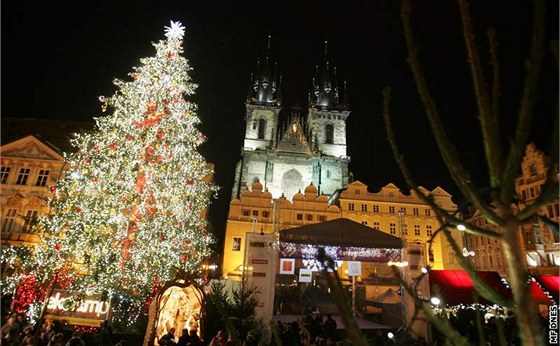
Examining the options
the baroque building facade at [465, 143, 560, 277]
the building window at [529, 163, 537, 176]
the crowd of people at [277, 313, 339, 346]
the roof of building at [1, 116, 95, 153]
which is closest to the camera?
the crowd of people at [277, 313, 339, 346]

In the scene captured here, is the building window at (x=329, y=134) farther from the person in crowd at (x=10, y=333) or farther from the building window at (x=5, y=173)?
the person in crowd at (x=10, y=333)

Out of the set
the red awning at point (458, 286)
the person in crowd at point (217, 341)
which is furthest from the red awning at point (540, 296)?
the person in crowd at point (217, 341)

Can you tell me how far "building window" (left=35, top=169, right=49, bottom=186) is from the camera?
1118 inches

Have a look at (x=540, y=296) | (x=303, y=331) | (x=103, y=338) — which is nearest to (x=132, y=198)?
(x=103, y=338)

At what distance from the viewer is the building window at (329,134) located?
6119 centimetres

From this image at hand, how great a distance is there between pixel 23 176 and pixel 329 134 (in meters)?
47.1

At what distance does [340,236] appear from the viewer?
14.8 meters

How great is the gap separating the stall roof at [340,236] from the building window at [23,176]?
26.4 metres

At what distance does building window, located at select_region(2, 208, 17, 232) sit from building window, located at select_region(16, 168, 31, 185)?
2397 millimetres

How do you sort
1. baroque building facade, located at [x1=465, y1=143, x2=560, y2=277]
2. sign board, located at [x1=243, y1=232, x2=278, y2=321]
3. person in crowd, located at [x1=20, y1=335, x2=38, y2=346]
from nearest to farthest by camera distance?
person in crowd, located at [x1=20, y1=335, x2=38, y2=346] < sign board, located at [x1=243, y1=232, x2=278, y2=321] < baroque building facade, located at [x1=465, y1=143, x2=560, y2=277]

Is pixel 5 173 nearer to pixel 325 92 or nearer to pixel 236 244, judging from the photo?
pixel 236 244

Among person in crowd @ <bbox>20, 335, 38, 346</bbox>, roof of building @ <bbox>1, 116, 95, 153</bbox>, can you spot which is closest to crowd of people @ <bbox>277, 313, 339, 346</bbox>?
person in crowd @ <bbox>20, 335, 38, 346</bbox>

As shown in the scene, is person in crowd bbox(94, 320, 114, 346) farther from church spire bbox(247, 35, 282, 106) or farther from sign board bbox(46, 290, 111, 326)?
church spire bbox(247, 35, 282, 106)

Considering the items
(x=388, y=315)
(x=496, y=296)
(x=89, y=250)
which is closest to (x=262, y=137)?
(x=388, y=315)
